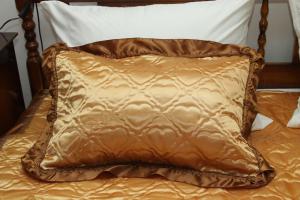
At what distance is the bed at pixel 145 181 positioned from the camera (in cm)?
100

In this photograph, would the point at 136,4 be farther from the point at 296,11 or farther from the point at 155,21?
the point at 296,11

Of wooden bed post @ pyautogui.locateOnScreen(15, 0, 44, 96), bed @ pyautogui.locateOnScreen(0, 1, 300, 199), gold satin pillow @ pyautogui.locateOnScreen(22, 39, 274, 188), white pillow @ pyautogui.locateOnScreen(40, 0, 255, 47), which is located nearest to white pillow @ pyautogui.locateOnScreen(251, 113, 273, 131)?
bed @ pyautogui.locateOnScreen(0, 1, 300, 199)

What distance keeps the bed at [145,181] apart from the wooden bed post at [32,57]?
219 mm

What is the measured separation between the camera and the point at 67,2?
4.80 ft

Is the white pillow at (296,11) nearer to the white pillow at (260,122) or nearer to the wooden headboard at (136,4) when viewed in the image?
the wooden headboard at (136,4)

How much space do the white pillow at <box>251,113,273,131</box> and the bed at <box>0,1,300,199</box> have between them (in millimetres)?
14

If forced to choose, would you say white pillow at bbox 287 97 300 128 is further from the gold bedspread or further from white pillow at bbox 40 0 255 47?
white pillow at bbox 40 0 255 47

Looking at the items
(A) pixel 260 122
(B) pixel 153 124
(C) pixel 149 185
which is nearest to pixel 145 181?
(C) pixel 149 185

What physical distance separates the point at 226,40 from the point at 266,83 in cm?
35

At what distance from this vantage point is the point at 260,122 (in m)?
1.28

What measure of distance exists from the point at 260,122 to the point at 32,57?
898 millimetres

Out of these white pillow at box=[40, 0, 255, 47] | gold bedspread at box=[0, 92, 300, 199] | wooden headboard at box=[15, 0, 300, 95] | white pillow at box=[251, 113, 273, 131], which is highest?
white pillow at box=[40, 0, 255, 47]

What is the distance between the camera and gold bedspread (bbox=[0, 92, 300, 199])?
99cm

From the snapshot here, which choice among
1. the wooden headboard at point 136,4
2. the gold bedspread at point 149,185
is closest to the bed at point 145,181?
the gold bedspread at point 149,185
